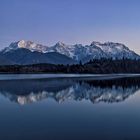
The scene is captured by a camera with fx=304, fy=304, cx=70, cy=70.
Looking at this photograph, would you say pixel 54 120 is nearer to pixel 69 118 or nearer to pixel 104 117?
pixel 69 118

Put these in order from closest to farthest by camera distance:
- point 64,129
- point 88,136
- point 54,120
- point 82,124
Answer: point 88,136 < point 64,129 < point 82,124 < point 54,120

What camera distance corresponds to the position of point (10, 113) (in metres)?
25.7

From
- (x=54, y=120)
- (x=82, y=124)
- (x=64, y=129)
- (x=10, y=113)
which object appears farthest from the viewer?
(x=10, y=113)

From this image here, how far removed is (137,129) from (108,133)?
2.28 meters

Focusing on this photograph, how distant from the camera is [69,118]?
23328 mm

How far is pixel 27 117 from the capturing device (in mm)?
23594

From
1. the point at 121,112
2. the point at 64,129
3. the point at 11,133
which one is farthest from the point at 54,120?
the point at 121,112

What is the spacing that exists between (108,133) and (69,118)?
5743mm

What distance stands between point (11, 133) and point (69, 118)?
20.8 ft

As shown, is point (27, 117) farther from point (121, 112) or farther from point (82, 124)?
point (121, 112)

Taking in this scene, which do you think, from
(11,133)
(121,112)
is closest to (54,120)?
(11,133)

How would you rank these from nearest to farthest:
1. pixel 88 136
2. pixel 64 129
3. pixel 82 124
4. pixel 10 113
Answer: pixel 88 136, pixel 64 129, pixel 82 124, pixel 10 113

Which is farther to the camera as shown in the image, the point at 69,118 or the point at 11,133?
the point at 69,118

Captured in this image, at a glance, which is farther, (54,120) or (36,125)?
(54,120)
